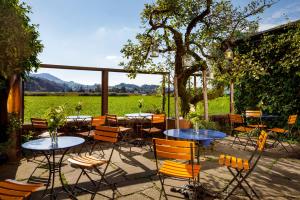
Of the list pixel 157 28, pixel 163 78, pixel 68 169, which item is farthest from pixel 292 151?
pixel 68 169

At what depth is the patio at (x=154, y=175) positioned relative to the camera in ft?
11.4

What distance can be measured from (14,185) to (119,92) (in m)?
7.09

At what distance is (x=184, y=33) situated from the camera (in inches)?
272

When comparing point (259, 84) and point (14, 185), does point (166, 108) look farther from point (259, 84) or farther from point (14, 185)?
point (14, 185)

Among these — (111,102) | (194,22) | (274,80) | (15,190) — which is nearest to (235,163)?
(15,190)

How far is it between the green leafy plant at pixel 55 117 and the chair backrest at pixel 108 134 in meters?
0.58

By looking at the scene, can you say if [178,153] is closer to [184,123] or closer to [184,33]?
[184,123]

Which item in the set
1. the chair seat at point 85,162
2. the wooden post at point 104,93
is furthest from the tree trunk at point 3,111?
the wooden post at point 104,93

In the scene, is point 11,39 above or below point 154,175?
above

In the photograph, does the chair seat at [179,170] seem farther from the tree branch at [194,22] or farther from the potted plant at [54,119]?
the tree branch at [194,22]

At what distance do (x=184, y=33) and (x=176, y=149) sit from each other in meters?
4.81

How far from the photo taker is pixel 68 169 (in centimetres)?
440

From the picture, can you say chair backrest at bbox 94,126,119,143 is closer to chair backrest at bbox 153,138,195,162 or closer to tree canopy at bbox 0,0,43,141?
chair backrest at bbox 153,138,195,162

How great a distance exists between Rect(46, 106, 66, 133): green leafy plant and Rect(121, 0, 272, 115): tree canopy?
364 centimetres
